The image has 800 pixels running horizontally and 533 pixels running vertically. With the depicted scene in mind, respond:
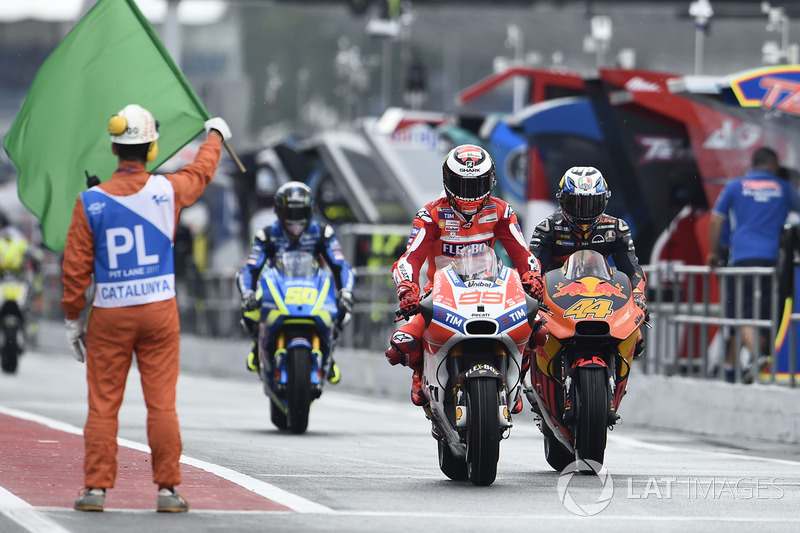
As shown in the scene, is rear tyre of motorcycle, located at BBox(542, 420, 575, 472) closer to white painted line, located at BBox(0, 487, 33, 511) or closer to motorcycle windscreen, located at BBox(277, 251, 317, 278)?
white painted line, located at BBox(0, 487, 33, 511)

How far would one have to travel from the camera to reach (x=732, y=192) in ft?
52.7

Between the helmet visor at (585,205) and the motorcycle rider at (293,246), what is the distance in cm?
406

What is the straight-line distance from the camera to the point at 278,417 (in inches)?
574

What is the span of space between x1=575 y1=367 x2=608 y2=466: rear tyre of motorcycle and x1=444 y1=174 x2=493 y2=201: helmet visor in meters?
1.16

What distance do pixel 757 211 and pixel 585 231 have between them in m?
5.12

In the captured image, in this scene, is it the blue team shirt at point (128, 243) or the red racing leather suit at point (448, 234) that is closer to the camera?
the blue team shirt at point (128, 243)

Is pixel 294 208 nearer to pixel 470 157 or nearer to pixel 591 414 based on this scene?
pixel 470 157

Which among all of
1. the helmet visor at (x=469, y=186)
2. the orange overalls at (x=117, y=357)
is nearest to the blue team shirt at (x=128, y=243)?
the orange overalls at (x=117, y=357)

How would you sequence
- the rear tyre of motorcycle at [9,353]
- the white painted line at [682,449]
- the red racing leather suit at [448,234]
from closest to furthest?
the red racing leather suit at [448,234], the white painted line at [682,449], the rear tyre of motorcycle at [9,353]

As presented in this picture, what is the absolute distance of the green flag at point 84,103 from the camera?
1140 centimetres

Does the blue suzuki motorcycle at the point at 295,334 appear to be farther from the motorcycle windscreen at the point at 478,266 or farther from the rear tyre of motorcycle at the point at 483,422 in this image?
the rear tyre of motorcycle at the point at 483,422

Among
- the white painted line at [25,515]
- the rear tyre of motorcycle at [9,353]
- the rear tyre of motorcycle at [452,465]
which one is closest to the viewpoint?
the white painted line at [25,515]

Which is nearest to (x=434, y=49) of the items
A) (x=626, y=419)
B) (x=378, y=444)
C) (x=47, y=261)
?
(x=47, y=261)

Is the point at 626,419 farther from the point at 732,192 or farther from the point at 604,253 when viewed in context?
the point at 604,253
